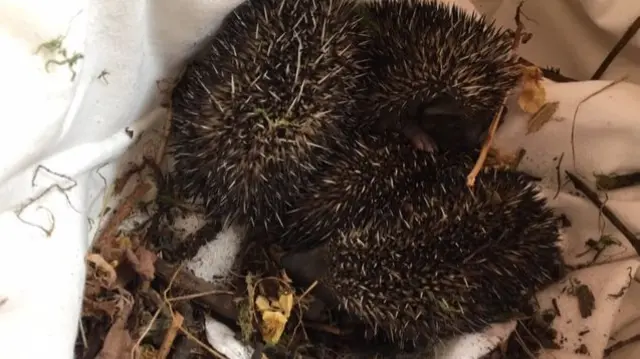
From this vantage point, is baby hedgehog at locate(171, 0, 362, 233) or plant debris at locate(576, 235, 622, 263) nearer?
baby hedgehog at locate(171, 0, 362, 233)

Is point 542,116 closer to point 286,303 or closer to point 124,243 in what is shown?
point 286,303

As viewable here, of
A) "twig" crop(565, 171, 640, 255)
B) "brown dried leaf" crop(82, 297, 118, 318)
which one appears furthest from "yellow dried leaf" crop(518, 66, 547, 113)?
"brown dried leaf" crop(82, 297, 118, 318)

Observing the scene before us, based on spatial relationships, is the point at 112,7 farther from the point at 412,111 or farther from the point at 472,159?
the point at 472,159

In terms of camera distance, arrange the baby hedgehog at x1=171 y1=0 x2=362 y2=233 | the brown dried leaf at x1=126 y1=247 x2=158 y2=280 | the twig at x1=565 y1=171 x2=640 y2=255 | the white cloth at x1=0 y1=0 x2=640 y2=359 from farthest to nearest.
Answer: the twig at x1=565 y1=171 x2=640 y2=255, the brown dried leaf at x1=126 y1=247 x2=158 y2=280, the baby hedgehog at x1=171 y1=0 x2=362 y2=233, the white cloth at x1=0 y1=0 x2=640 y2=359

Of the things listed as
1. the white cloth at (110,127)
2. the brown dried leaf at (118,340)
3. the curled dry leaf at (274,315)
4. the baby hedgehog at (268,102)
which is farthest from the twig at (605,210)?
the brown dried leaf at (118,340)

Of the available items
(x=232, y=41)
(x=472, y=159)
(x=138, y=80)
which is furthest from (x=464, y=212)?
(x=138, y=80)

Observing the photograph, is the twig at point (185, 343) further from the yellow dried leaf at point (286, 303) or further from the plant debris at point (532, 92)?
the plant debris at point (532, 92)

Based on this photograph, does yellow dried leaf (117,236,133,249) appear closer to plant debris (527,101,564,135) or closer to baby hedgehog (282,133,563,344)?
baby hedgehog (282,133,563,344)

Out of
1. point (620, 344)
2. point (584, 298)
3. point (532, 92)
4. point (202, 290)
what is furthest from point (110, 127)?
point (620, 344)
